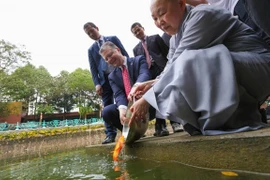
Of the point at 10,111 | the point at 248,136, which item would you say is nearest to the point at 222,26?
the point at 248,136

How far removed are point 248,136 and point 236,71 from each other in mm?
382

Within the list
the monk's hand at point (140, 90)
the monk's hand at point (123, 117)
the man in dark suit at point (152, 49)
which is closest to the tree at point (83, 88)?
the man in dark suit at point (152, 49)

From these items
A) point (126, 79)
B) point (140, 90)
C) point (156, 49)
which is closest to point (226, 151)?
point (140, 90)

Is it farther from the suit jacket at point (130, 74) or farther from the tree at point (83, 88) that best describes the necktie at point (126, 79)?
the tree at point (83, 88)

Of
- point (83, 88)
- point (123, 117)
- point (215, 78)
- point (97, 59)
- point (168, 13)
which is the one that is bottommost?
point (123, 117)

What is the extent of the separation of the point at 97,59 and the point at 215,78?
2121 millimetres

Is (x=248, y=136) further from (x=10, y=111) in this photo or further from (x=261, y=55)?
(x=10, y=111)

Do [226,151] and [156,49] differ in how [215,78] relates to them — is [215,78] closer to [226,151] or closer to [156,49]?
[226,151]

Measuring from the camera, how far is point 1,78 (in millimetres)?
14914

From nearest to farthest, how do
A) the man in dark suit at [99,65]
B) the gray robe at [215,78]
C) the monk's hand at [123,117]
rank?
the gray robe at [215,78] → the monk's hand at [123,117] → the man in dark suit at [99,65]

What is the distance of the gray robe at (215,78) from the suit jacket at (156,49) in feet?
4.47

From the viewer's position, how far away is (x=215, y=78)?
975mm

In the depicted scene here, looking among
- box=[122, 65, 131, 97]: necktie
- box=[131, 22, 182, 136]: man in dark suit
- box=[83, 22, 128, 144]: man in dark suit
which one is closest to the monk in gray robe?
box=[122, 65, 131, 97]: necktie

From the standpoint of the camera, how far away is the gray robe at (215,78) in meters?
0.94
